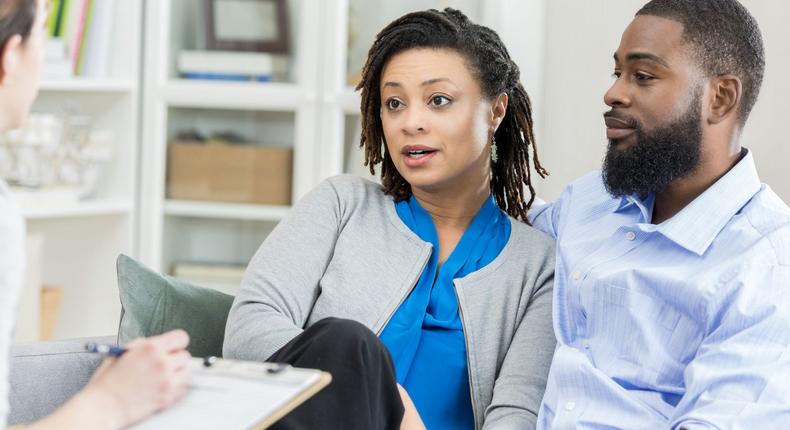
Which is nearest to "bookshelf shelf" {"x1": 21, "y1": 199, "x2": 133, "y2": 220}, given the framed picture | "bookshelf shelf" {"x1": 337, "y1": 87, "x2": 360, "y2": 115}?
the framed picture

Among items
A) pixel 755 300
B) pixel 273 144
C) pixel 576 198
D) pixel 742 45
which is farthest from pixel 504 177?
pixel 273 144

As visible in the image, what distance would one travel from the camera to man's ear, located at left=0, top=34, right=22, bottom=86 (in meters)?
0.99

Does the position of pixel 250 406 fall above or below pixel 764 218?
below

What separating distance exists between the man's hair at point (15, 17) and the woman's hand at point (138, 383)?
0.32 meters

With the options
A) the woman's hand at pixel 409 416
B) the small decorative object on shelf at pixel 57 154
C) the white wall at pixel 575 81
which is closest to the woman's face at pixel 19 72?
the woman's hand at pixel 409 416

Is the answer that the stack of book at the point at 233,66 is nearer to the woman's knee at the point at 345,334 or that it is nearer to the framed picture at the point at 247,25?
the framed picture at the point at 247,25

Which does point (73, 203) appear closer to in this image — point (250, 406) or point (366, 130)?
point (366, 130)

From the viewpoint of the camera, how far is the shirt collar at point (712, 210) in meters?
1.39

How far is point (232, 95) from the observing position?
121 inches

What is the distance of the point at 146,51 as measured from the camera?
121 inches

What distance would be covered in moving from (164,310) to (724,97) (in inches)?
35.5

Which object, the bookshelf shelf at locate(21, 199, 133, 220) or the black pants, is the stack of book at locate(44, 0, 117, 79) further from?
the black pants

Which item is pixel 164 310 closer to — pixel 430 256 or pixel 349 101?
pixel 430 256

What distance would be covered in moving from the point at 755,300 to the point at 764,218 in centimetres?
13
